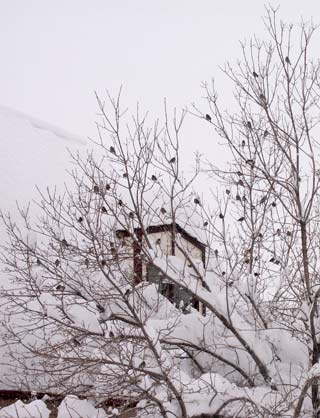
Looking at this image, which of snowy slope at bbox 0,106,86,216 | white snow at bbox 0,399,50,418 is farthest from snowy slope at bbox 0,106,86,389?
white snow at bbox 0,399,50,418

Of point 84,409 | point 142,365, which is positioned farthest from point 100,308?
point 84,409

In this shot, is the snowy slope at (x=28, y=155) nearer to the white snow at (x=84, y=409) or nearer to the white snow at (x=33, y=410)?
the white snow at (x=33, y=410)

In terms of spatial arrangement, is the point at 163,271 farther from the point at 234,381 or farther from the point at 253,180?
the point at 253,180

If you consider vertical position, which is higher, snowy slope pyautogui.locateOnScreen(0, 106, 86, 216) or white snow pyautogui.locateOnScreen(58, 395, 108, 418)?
snowy slope pyautogui.locateOnScreen(0, 106, 86, 216)

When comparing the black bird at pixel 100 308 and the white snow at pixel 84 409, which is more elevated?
the black bird at pixel 100 308

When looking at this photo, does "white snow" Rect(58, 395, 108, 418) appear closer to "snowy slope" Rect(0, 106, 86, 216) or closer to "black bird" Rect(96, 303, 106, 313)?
"black bird" Rect(96, 303, 106, 313)

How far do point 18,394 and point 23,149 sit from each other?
29.0 feet

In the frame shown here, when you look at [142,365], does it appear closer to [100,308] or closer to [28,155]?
[100,308]

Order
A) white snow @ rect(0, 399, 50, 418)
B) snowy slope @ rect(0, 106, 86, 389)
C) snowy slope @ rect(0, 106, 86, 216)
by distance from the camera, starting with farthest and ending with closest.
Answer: snowy slope @ rect(0, 106, 86, 216) → snowy slope @ rect(0, 106, 86, 389) → white snow @ rect(0, 399, 50, 418)

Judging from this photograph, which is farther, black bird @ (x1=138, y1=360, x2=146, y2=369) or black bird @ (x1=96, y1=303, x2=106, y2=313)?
black bird @ (x1=96, y1=303, x2=106, y2=313)

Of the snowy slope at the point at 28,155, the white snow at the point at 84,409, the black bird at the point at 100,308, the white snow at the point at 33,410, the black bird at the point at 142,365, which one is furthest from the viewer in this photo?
the snowy slope at the point at 28,155

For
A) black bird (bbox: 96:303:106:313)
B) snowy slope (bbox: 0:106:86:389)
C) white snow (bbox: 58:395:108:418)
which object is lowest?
white snow (bbox: 58:395:108:418)

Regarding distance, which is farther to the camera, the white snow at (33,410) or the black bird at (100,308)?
the white snow at (33,410)

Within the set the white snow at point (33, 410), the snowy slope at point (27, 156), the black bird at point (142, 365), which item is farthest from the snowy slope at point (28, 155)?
the black bird at point (142, 365)
